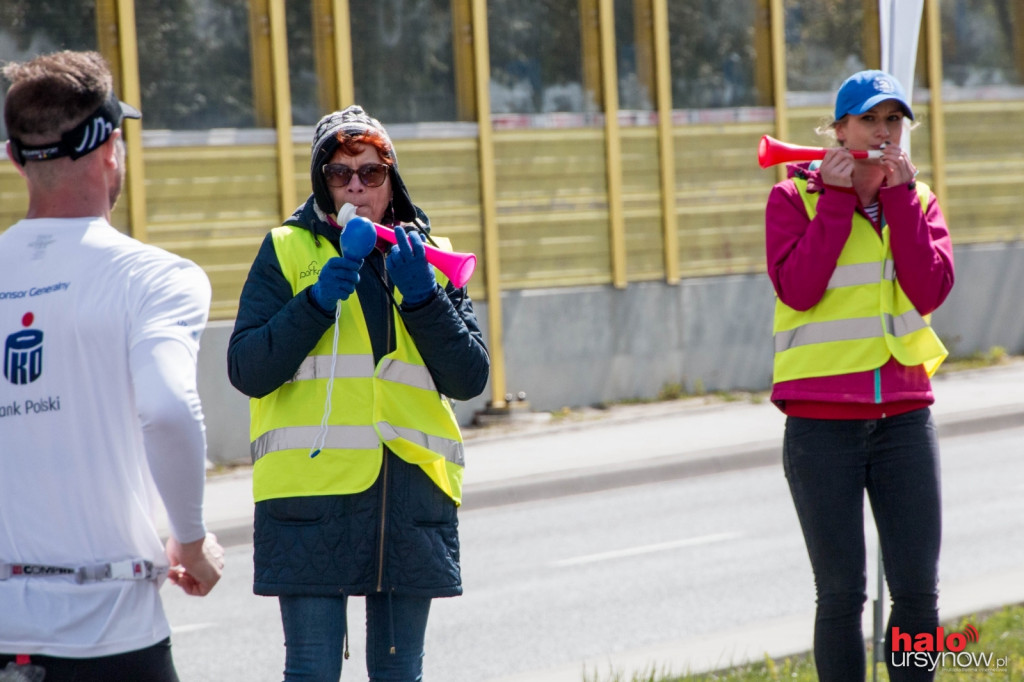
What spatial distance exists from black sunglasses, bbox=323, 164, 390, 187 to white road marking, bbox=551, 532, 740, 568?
16.6 feet

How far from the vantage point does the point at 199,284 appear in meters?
2.61

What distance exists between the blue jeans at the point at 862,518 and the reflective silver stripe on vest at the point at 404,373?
1.23 meters

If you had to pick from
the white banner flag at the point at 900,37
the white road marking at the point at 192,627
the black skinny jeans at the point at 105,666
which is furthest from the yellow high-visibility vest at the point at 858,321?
the white road marking at the point at 192,627

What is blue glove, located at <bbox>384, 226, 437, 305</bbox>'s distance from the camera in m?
3.41

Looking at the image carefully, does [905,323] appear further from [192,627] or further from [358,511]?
[192,627]

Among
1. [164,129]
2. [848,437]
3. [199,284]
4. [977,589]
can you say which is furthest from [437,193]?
[199,284]

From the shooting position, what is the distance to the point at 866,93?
Result: 14.1 feet

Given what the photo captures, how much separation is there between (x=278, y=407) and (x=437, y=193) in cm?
1122

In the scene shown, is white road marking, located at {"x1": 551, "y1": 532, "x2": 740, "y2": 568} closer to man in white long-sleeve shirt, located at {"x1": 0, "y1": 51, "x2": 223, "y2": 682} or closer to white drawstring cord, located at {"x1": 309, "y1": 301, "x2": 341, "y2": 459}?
white drawstring cord, located at {"x1": 309, "y1": 301, "x2": 341, "y2": 459}

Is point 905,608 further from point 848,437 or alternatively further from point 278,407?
point 278,407

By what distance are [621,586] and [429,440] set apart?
4382mm

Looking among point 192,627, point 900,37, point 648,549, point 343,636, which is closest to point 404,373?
point 343,636

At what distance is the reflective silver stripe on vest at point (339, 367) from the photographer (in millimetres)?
3537

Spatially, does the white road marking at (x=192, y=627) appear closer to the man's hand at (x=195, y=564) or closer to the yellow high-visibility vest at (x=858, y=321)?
the yellow high-visibility vest at (x=858, y=321)
